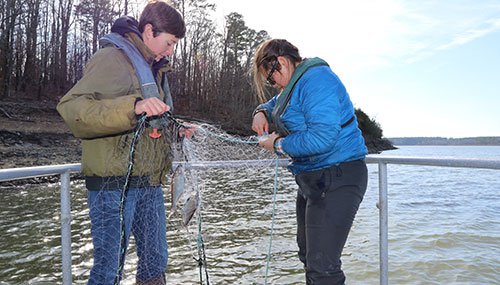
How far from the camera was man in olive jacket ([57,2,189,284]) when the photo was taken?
1.79 meters

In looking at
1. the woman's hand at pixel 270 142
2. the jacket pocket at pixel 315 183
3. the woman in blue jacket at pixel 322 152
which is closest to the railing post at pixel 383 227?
the woman in blue jacket at pixel 322 152

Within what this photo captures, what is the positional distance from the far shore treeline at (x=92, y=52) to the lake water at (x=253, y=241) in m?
9.42

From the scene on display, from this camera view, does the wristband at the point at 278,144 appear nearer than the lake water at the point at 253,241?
Yes

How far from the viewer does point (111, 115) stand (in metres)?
1.76

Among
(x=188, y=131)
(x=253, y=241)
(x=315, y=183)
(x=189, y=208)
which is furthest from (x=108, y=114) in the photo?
(x=253, y=241)

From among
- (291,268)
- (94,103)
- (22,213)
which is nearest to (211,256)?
(291,268)

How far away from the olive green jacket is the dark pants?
3.14ft

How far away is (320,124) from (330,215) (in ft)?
1.58

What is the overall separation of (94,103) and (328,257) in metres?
1.39

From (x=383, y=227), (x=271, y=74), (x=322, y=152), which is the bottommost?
(x=383, y=227)

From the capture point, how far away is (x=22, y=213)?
8352 mm

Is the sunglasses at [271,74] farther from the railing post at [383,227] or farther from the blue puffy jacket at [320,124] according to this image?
the railing post at [383,227]

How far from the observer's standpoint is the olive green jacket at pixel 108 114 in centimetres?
177

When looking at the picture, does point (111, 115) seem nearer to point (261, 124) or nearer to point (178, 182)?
point (178, 182)
